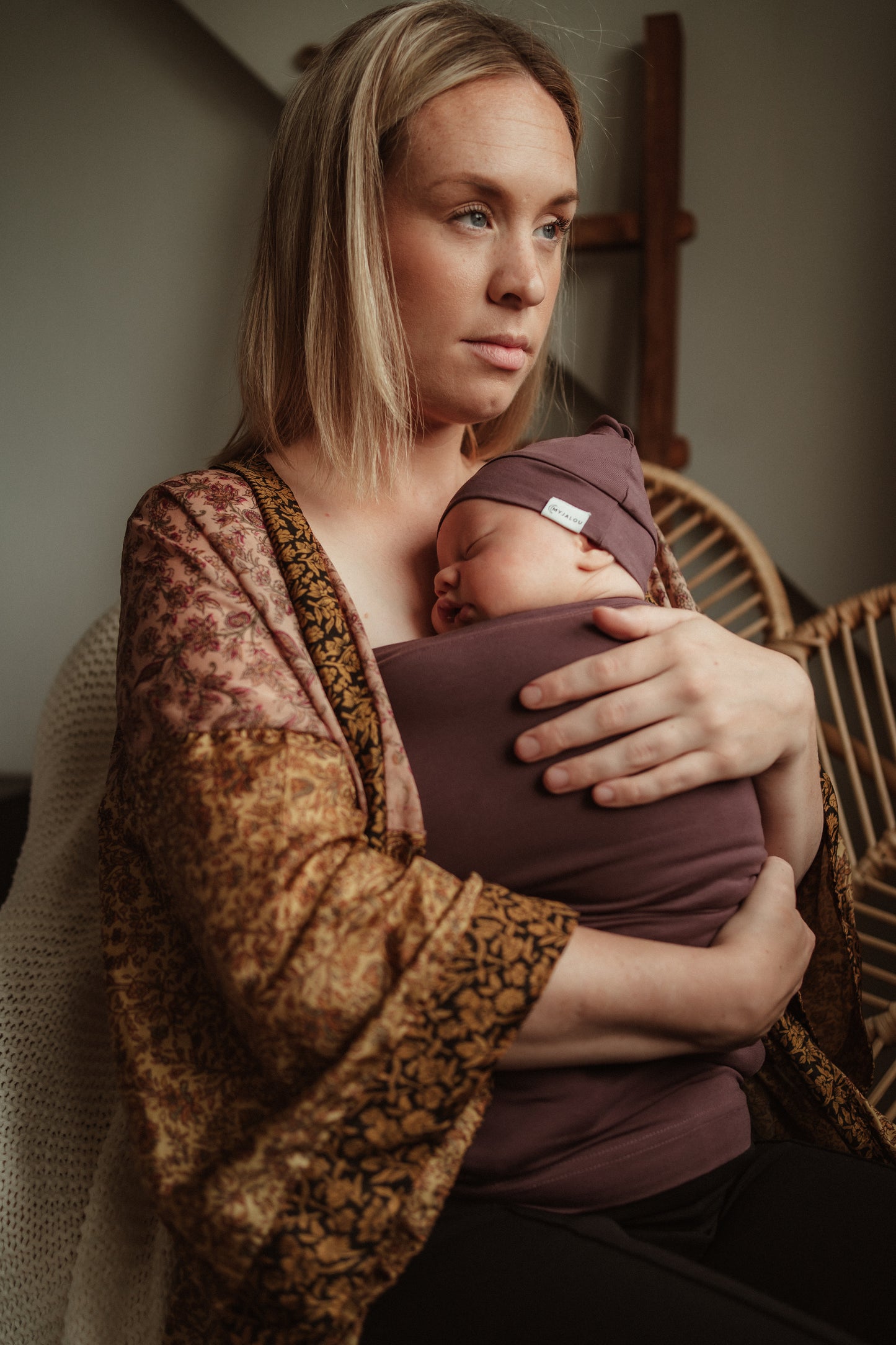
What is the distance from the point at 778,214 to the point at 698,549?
2.37ft

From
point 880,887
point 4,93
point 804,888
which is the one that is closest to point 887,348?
point 880,887

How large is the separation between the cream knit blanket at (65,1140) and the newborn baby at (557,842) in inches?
13.9

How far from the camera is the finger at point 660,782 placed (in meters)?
0.83

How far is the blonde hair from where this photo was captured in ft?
3.33

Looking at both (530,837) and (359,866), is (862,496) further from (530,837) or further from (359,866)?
(359,866)

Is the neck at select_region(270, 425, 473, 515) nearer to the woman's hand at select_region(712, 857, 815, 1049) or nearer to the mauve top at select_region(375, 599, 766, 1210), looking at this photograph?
the mauve top at select_region(375, 599, 766, 1210)

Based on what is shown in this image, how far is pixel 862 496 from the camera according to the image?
6.37 feet

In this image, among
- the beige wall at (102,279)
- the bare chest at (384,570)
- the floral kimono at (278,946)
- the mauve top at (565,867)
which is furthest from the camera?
the beige wall at (102,279)

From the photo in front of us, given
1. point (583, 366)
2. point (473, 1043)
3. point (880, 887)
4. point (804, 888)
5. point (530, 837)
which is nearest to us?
point (473, 1043)

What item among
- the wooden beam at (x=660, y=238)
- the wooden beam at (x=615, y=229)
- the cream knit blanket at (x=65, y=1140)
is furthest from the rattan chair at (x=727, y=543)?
the cream knit blanket at (x=65, y=1140)

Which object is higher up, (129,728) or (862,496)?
Answer: (862,496)

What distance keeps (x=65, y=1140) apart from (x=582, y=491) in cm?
84

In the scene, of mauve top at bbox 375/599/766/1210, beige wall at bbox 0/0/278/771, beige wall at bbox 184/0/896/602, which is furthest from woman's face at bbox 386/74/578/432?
beige wall at bbox 0/0/278/771

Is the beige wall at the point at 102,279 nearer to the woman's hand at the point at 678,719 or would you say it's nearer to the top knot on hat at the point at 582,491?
the top knot on hat at the point at 582,491
